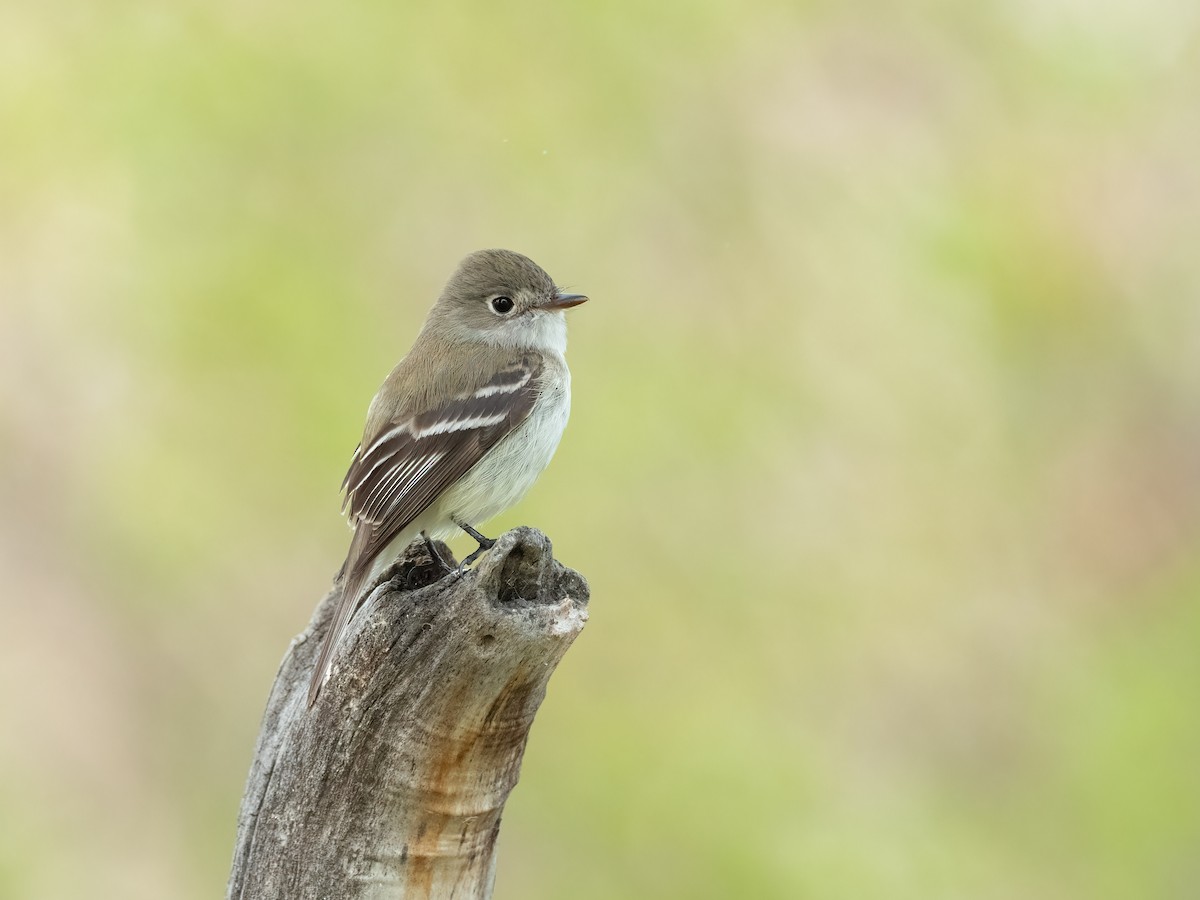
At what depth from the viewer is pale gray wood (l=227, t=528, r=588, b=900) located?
110 inches

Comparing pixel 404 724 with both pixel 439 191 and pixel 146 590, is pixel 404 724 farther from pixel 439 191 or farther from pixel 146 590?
pixel 439 191

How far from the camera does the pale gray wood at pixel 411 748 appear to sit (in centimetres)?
280

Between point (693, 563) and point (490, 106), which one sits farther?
point (490, 106)

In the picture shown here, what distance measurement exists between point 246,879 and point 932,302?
468cm

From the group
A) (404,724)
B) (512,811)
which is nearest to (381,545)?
(404,724)

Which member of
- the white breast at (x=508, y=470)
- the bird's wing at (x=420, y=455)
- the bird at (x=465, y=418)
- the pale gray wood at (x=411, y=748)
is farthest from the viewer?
the white breast at (x=508, y=470)

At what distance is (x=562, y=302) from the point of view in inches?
182

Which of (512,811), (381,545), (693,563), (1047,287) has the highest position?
(1047,287)

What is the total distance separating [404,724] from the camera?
282cm

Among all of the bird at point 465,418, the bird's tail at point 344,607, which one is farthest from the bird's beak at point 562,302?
the bird's tail at point 344,607

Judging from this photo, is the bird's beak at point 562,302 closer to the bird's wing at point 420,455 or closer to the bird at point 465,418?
the bird at point 465,418

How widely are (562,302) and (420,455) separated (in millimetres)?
911

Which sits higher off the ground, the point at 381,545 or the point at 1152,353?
the point at 1152,353

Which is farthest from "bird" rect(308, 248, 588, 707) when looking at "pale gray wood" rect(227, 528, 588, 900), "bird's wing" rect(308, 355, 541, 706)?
"pale gray wood" rect(227, 528, 588, 900)
